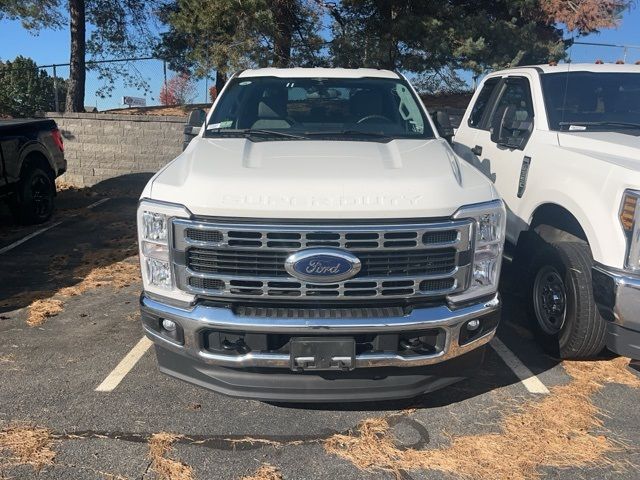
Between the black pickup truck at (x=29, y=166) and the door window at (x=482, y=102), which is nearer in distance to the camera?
the door window at (x=482, y=102)

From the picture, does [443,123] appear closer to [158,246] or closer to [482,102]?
[482,102]

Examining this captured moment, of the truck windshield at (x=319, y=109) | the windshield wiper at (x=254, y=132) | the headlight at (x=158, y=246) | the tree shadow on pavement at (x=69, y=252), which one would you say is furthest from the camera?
the tree shadow on pavement at (x=69, y=252)

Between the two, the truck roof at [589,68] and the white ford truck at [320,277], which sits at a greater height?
the truck roof at [589,68]

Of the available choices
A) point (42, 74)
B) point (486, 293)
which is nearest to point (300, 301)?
point (486, 293)

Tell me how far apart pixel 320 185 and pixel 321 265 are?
437mm

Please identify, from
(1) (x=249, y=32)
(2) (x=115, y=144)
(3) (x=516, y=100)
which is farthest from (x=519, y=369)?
(2) (x=115, y=144)

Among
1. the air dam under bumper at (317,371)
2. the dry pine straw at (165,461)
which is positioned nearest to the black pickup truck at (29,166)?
the air dam under bumper at (317,371)

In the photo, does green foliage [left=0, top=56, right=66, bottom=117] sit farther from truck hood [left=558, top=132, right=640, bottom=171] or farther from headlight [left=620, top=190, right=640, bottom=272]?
headlight [left=620, top=190, right=640, bottom=272]

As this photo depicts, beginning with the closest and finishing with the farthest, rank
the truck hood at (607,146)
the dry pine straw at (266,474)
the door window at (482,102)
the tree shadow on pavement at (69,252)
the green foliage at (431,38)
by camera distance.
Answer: the dry pine straw at (266,474)
the truck hood at (607,146)
the tree shadow on pavement at (69,252)
the door window at (482,102)
the green foliage at (431,38)

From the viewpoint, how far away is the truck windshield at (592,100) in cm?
475

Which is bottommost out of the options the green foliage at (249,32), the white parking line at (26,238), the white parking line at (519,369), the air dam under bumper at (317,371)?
the white parking line at (519,369)

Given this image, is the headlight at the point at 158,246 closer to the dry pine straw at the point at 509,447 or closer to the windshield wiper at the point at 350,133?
the dry pine straw at the point at 509,447

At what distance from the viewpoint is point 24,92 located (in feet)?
55.0

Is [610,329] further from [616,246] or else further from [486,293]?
[486,293]
